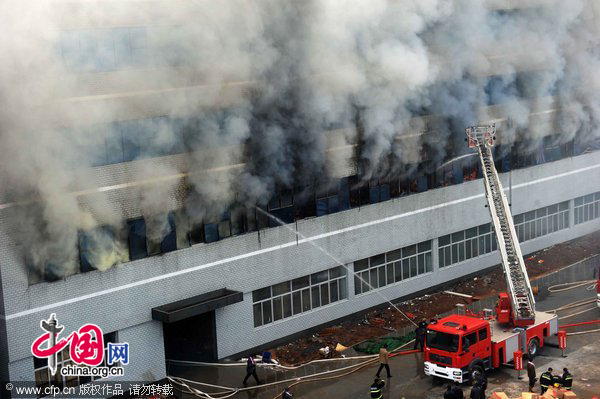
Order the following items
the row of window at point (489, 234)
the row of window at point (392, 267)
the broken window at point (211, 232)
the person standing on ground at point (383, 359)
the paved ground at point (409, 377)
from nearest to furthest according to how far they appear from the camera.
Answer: the paved ground at point (409, 377) < the person standing on ground at point (383, 359) < the broken window at point (211, 232) < the row of window at point (392, 267) < the row of window at point (489, 234)

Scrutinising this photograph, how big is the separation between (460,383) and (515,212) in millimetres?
12268

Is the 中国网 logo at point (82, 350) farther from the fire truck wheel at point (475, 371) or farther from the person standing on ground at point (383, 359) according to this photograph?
the fire truck wheel at point (475, 371)

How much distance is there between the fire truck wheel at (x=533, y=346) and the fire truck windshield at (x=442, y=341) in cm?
Result: 252

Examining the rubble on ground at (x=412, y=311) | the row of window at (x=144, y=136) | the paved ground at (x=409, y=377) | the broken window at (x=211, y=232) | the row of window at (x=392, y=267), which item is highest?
the row of window at (x=144, y=136)

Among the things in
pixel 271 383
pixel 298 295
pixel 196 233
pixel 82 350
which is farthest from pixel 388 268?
pixel 82 350

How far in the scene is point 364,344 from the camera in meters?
22.7

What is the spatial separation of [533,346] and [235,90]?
30.8 ft

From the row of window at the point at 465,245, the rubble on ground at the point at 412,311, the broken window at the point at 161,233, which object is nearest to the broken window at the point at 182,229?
the broken window at the point at 161,233

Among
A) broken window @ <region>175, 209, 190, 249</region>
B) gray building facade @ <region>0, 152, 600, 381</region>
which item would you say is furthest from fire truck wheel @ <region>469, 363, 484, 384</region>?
broken window @ <region>175, 209, 190, 249</region>

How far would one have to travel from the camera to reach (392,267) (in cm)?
2614

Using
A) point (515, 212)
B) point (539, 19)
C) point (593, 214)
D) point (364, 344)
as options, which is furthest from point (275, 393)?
point (593, 214)

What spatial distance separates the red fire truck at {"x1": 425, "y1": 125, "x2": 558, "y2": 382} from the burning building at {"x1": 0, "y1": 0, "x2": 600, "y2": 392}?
3.75 metres

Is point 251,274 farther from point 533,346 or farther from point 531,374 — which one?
point 531,374

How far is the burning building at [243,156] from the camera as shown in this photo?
1788 cm
